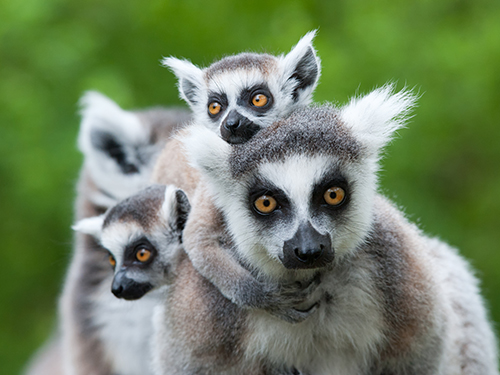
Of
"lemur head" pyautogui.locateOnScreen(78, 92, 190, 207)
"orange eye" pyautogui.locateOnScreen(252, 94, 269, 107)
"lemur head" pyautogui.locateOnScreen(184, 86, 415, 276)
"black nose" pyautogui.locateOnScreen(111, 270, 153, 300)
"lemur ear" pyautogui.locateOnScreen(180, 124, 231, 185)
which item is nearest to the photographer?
"lemur head" pyautogui.locateOnScreen(184, 86, 415, 276)

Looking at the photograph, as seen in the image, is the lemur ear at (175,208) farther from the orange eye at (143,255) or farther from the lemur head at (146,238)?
the orange eye at (143,255)

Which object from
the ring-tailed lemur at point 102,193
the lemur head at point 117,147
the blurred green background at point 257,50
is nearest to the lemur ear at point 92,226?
the ring-tailed lemur at point 102,193

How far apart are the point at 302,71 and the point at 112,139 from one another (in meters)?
2.19

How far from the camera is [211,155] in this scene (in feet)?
9.41

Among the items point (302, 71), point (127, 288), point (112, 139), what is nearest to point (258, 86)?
point (302, 71)

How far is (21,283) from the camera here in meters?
7.09

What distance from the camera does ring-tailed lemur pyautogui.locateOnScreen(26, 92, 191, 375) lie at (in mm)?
5184

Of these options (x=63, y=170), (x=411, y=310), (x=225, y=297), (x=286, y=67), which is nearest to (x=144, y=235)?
(x=225, y=297)

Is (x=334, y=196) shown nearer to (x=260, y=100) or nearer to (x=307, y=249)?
(x=307, y=249)

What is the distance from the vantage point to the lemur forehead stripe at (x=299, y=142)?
2711mm

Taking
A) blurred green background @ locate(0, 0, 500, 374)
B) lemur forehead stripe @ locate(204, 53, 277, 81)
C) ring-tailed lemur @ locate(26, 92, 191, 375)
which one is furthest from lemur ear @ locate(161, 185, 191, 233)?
blurred green background @ locate(0, 0, 500, 374)

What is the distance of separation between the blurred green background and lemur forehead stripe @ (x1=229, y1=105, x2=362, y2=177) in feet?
9.84

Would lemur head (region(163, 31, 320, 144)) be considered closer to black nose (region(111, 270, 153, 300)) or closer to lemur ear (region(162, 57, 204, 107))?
lemur ear (region(162, 57, 204, 107))

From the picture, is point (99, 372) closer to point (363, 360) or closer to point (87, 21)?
point (363, 360)
